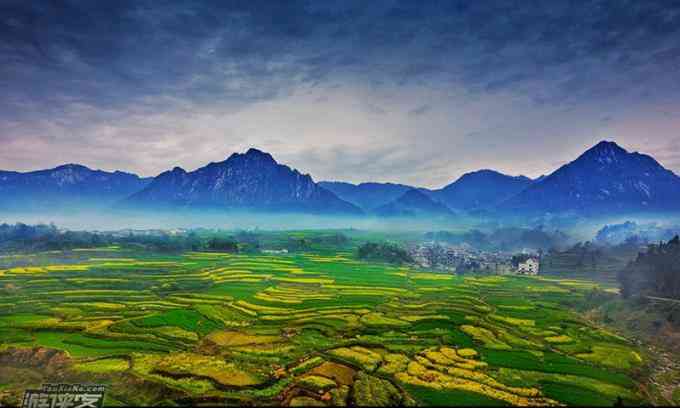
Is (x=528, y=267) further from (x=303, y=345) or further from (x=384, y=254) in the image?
(x=303, y=345)

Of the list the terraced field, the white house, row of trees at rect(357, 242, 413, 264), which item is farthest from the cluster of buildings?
the terraced field

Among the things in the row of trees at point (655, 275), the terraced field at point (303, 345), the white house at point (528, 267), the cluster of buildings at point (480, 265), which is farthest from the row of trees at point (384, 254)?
the row of trees at point (655, 275)

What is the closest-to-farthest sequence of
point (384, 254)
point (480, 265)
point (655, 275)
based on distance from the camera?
1. point (655, 275)
2. point (480, 265)
3. point (384, 254)

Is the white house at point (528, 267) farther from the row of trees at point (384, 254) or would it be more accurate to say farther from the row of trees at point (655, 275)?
the row of trees at point (655, 275)

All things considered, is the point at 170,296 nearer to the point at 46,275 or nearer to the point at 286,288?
the point at 286,288

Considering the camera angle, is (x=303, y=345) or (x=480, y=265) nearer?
(x=303, y=345)

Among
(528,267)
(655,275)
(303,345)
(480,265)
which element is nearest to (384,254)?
(480,265)
